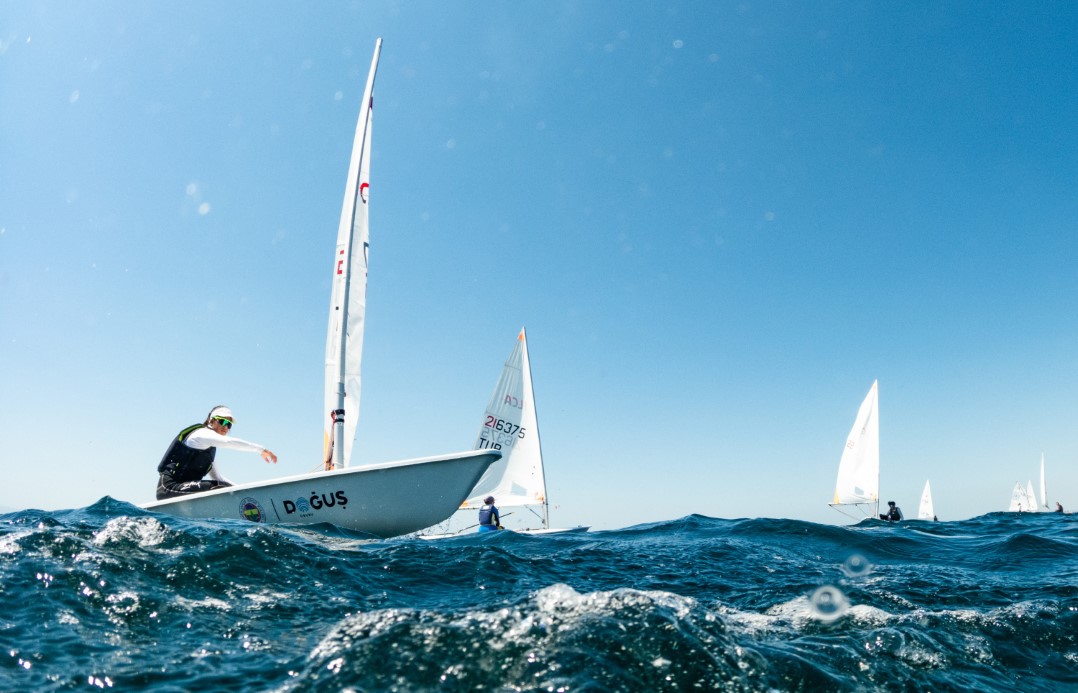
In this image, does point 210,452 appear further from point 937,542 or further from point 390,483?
point 937,542

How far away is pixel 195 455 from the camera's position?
10.2m

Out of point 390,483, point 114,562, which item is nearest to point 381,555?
point 114,562

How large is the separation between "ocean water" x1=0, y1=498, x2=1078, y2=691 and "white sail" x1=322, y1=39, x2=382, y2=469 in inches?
294

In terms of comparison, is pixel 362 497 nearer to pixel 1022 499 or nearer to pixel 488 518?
pixel 488 518

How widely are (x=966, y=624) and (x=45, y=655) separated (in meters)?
6.22

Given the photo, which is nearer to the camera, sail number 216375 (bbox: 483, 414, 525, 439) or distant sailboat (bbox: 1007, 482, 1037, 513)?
sail number 216375 (bbox: 483, 414, 525, 439)

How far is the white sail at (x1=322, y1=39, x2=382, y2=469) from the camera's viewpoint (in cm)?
1396

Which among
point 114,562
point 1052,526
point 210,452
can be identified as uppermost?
point 210,452

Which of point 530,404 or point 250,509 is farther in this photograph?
point 530,404

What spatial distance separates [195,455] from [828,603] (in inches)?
417

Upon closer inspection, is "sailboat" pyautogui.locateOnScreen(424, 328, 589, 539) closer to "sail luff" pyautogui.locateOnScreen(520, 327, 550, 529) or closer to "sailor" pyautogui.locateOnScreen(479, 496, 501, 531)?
"sail luff" pyautogui.locateOnScreen(520, 327, 550, 529)

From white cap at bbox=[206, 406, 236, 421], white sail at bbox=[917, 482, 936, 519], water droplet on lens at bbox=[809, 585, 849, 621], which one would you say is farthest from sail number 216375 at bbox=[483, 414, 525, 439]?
white sail at bbox=[917, 482, 936, 519]

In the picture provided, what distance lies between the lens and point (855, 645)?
3.60 m

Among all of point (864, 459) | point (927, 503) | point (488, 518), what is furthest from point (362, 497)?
point (927, 503)
